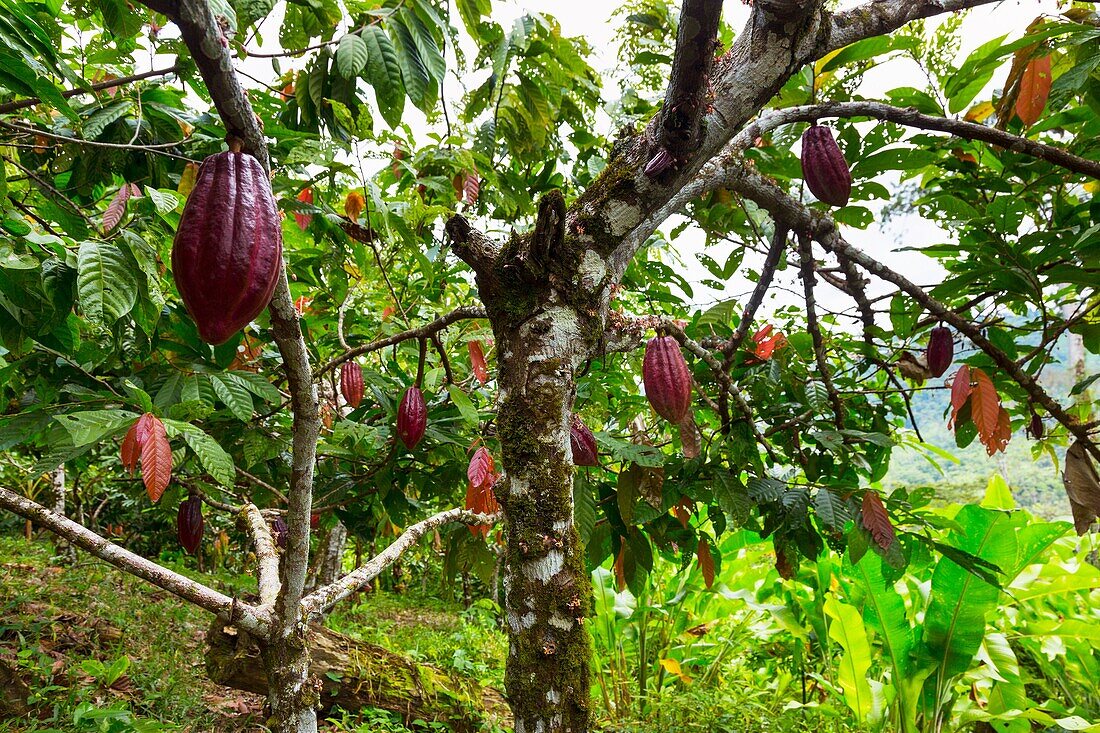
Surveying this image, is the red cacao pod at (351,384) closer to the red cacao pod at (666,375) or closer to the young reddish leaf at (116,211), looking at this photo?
the young reddish leaf at (116,211)

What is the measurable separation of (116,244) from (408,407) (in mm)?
631

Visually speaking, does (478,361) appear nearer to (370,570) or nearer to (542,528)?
(370,570)

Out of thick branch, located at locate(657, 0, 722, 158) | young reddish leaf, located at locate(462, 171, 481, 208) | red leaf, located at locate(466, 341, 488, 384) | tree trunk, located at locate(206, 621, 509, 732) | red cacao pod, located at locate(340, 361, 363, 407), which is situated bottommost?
tree trunk, located at locate(206, 621, 509, 732)

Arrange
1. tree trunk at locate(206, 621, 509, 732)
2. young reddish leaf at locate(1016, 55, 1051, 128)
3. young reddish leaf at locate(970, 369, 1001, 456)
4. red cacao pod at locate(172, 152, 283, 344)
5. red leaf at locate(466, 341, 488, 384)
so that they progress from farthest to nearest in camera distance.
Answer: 1. tree trunk at locate(206, 621, 509, 732)
2. red leaf at locate(466, 341, 488, 384)
3. young reddish leaf at locate(970, 369, 1001, 456)
4. young reddish leaf at locate(1016, 55, 1051, 128)
5. red cacao pod at locate(172, 152, 283, 344)

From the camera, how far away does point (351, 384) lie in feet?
5.20

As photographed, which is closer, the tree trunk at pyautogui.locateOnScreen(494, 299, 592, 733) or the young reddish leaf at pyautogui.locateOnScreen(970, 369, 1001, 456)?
the tree trunk at pyautogui.locateOnScreen(494, 299, 592, 733)

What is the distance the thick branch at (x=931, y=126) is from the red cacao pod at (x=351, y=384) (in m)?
1.03

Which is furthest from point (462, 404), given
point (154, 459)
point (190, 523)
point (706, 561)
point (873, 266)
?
point (190, 523)

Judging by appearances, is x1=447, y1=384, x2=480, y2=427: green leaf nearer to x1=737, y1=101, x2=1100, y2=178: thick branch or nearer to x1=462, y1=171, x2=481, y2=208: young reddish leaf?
x1=737, y1=101, x2=1100, y2=178: thick branch

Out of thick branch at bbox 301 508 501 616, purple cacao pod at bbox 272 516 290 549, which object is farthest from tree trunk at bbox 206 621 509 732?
thick branch at bbox 301 508 501 616

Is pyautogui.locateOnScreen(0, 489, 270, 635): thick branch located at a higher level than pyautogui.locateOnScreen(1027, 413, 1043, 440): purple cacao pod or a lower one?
lower

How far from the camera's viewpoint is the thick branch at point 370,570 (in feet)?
4.57

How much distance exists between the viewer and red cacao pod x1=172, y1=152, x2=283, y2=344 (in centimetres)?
58

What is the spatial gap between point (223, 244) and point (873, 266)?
1317mm
